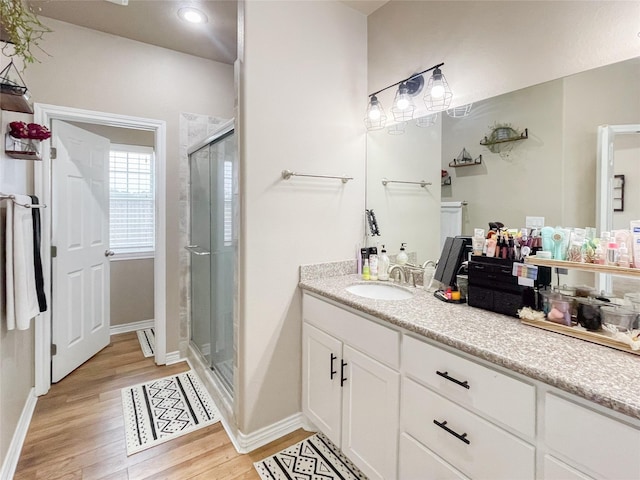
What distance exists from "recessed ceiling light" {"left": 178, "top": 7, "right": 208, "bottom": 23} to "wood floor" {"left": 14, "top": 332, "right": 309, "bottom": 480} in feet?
8.98

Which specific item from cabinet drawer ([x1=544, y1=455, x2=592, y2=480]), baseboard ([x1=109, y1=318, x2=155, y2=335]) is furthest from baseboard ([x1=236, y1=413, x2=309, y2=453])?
baseboard ([x1=109, y1=318, x2=155, y2=335])

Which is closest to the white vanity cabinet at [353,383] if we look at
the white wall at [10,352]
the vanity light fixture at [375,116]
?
the vanity light fixture at [375,116]

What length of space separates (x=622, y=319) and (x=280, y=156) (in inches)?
64.4

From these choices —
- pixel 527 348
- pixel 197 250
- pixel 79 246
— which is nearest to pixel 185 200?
pixel 197 250

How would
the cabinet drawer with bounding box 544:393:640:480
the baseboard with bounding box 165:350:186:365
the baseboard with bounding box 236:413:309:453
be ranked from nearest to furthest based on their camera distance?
the cabinet drawer with bounding box 544:393:640:480 < the baseboard with bounding box 236:413:309:453 < the baseboard with bounding box 165:350:186:365

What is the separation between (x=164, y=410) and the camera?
84.1 inches

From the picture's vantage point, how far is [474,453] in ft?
3.35

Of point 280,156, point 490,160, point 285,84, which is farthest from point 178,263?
point 490,160

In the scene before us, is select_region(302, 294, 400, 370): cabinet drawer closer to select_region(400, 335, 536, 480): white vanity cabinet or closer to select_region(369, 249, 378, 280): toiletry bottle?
select_region(400, 335, 536, 480): white vanity cabinet

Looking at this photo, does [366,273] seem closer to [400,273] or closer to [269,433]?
[400,273]

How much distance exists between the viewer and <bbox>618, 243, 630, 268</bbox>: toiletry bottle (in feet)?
3.42

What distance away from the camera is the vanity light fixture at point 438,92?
1.68m

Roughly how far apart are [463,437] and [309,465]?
1.00 meters

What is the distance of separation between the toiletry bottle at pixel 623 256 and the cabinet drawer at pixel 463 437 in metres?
0.66
